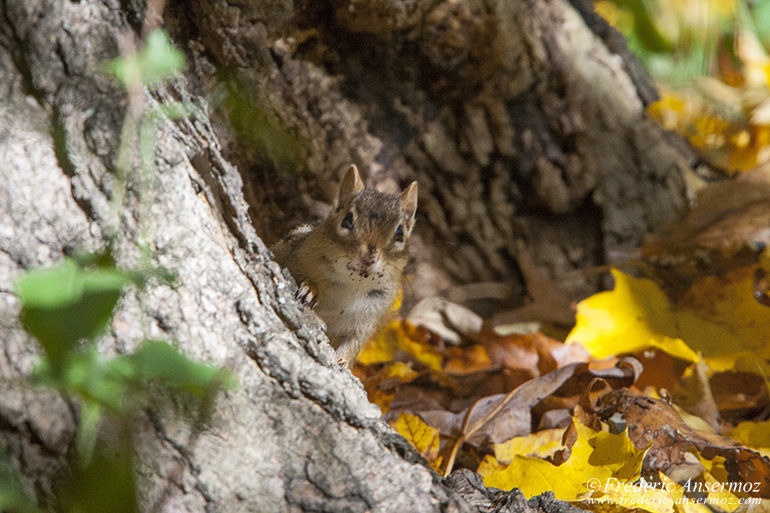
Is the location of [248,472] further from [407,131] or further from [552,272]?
[552,272]

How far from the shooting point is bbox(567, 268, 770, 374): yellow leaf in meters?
2.69

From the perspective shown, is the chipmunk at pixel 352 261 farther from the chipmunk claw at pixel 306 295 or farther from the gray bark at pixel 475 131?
the gray bark at pixel 475 131

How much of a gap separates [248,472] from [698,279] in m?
2.72

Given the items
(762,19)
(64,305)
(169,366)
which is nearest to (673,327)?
(169,366)

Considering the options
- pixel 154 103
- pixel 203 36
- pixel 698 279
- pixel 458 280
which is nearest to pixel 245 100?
pixel 203 36

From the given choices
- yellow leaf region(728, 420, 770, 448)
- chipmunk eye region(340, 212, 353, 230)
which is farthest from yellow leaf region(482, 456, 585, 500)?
chipmunk eye region(340, 212, 353, 230)

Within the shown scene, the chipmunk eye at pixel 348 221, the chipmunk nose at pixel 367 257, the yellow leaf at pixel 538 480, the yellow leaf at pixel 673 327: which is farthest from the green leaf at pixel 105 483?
the yellow leaf at pixel 673 327

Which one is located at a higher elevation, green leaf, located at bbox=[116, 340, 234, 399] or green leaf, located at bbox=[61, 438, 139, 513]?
green leaf, located at bbox=[116, 340, 234, 399]

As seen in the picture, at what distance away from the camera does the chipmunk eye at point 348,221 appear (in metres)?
2.81

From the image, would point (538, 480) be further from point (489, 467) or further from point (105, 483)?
point (105, 483)

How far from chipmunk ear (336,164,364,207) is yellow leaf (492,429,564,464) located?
132cm

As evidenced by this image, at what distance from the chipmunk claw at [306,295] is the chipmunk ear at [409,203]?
0.60m

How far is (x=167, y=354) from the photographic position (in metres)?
1.11

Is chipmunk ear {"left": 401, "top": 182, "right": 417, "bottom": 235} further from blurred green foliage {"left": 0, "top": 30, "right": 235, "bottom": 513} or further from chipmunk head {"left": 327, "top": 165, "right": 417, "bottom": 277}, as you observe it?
blurred green foliage {"left": 0, "top": 30, "right": 235, "bottom": 513}
